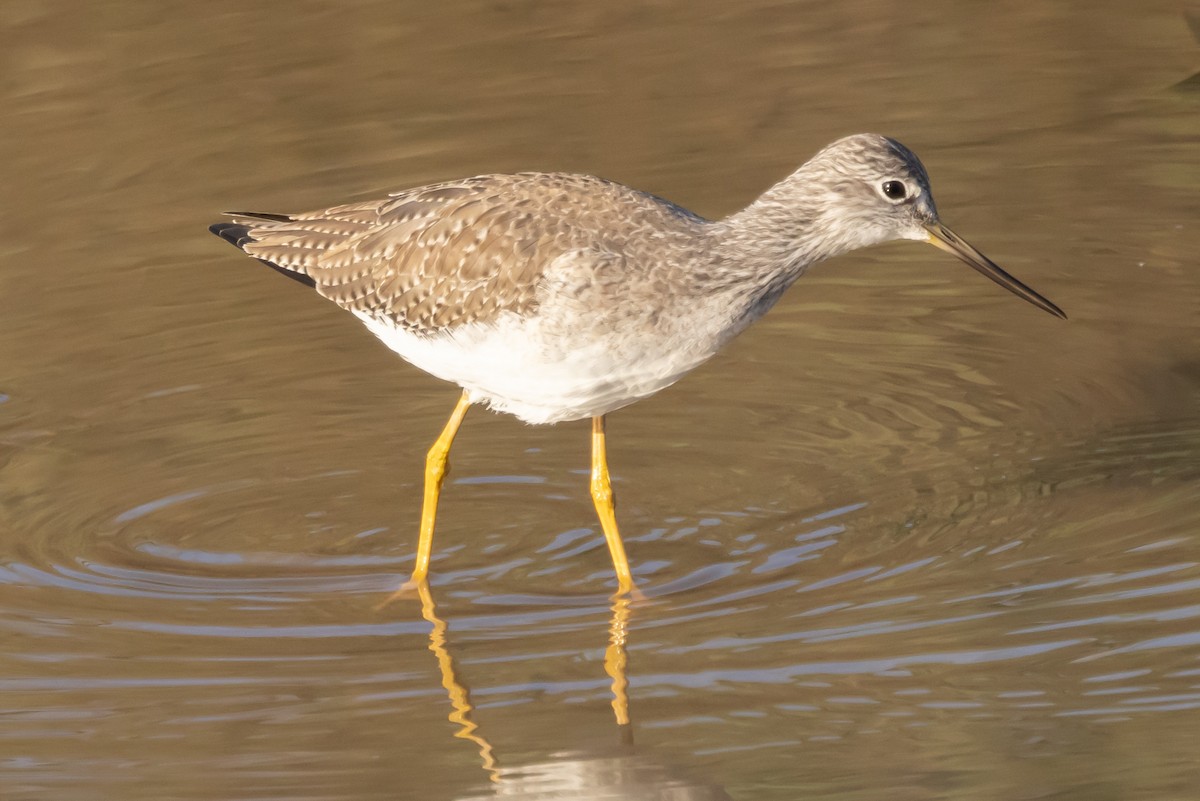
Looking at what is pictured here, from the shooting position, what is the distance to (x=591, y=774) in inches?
257

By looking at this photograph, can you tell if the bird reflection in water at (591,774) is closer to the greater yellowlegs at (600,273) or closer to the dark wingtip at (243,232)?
the greater yellowlegs at (600,273)

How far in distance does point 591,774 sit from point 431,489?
2.54 m

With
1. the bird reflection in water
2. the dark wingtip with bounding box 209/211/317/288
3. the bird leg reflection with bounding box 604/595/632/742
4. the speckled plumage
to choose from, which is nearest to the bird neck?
the speckled plumage

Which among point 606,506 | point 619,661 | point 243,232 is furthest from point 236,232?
point 619,661

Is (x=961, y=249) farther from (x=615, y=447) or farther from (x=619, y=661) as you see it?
(x=619, y=661)

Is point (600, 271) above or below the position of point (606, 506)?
above

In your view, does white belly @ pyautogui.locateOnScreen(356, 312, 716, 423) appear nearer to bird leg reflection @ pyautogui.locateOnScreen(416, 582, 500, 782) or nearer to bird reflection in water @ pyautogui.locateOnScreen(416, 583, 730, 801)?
bird leg reflection @ pyautogui.locateOnScreen(416, 582, 500, 782)

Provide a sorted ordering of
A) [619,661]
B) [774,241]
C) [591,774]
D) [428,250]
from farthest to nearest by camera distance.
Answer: [428,250], [774,241], [619,661], [591,774]

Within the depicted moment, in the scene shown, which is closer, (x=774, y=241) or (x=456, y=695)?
(x=456, y=695)

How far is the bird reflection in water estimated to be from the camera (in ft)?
20.9

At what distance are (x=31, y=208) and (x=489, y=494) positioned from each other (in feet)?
16.6

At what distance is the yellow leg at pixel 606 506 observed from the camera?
26.7 feet

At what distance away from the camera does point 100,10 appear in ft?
49.6

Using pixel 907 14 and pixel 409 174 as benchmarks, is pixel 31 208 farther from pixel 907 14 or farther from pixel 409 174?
pixel 907 14
